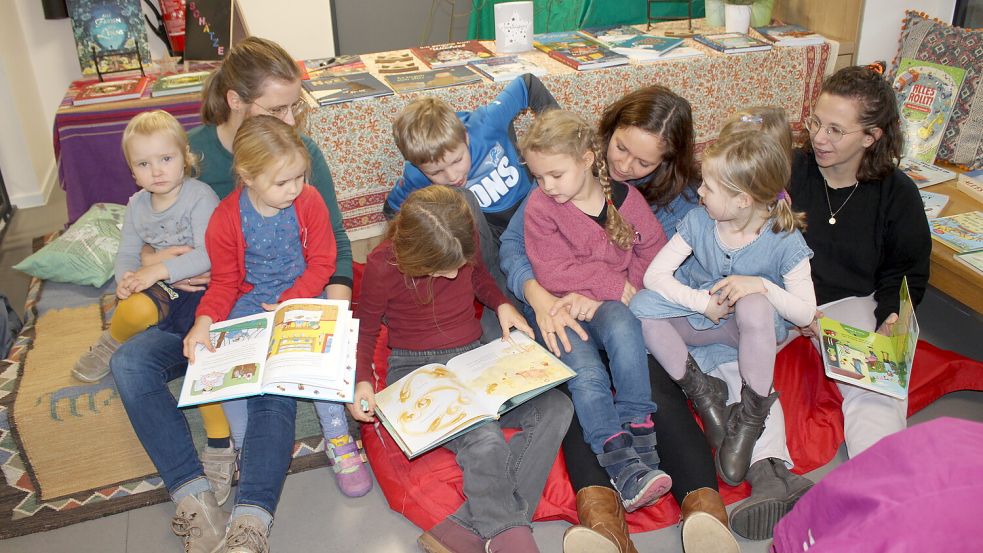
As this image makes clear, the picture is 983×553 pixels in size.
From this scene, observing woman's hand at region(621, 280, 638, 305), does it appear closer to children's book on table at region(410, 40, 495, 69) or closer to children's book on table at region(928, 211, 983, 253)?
children's book on table at region(928, 211, 983, 253)

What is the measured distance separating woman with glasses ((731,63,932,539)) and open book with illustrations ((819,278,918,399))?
8cm

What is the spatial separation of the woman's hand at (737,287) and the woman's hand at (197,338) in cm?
128

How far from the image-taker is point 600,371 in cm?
195

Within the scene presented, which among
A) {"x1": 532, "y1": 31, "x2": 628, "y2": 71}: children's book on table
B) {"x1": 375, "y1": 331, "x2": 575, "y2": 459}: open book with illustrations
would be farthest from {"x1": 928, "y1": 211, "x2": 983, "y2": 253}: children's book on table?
{"x1": 375, "y1": 331, "x2": 575, "y2": 459}: open book with illustrations

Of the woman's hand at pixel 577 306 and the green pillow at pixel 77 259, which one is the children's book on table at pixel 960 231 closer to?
the woman's hand at pixel 577 306

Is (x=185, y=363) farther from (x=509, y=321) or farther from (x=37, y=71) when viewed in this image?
(x=37, y=71)

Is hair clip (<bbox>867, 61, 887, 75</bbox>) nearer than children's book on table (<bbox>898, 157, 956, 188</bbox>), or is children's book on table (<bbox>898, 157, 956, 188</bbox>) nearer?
hair clip (<bbox>867, 61, 887, 75</bbox>)

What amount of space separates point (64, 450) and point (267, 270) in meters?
0.68

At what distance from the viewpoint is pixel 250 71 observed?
203cm

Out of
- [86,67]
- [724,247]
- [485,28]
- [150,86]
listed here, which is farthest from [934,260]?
[86,67]

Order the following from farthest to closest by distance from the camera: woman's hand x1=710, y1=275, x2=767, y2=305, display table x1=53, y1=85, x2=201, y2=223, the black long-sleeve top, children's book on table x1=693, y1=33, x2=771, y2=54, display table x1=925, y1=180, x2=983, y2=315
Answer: children's book on table x1=693, y1=33, x2=771, y2=54
display table x1=53, y1=85, x2=201, y2=223
display table x1=925, y1=180, x2=983, y2=315
the black long-sleeve top
woman's hand x1=710, y1=275, x2=767, y2=305

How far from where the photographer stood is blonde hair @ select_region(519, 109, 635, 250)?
1963 millimetres

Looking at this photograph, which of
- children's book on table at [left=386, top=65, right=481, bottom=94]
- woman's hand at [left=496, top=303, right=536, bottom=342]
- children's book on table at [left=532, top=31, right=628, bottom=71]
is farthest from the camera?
children's book on table at [left=532, top=31, right=628, bottom=71]

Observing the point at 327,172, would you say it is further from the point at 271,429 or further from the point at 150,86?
the point at 150,86
